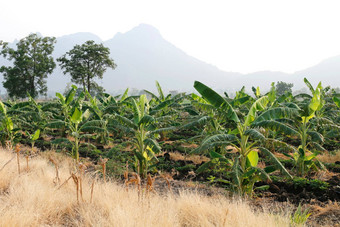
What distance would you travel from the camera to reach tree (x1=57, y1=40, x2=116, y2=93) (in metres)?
40.5

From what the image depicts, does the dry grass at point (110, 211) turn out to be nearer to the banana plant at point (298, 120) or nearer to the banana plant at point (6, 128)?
the banana plant at point (298, 120)

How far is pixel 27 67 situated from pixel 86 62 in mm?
8498

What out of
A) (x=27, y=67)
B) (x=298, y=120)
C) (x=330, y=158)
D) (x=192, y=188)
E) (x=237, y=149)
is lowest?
(x=330, y=158)

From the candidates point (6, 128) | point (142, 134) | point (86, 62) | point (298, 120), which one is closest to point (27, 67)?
point (86, 62)

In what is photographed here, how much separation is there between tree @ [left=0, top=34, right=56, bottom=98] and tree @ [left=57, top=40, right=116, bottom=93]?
3.00 meters

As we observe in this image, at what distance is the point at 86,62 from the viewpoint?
42.3 m

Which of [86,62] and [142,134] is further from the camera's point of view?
[86,62]

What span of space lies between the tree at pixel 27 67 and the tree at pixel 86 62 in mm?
3002

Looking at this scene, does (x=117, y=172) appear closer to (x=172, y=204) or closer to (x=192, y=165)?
(x=192, y=165)

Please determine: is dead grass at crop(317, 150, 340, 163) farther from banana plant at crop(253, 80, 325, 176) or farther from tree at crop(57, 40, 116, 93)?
tree at crop(57, 40, 116, 93)

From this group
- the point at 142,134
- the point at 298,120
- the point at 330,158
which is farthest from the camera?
the point at 330,158

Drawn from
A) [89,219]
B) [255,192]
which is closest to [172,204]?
[89,219]

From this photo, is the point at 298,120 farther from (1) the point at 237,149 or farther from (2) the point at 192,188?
(2) the point at 192,188

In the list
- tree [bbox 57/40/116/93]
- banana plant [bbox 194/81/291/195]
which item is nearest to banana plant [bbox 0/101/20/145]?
banana plant [bbox 194/81/291/195]
